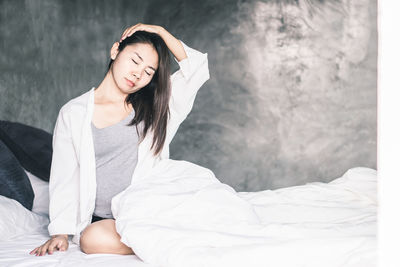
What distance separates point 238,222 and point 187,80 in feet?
2.35

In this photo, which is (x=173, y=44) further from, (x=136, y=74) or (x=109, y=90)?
(x=109, y=90)

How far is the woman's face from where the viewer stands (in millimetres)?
1730

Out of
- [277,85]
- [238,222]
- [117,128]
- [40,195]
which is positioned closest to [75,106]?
[117,128]

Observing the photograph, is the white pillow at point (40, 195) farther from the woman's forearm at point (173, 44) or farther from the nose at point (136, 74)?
the woman's forearm at point (173, 44)

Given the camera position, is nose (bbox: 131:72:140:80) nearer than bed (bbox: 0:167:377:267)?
No

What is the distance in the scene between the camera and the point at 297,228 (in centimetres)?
134

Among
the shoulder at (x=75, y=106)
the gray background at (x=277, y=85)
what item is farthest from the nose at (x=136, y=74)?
the gray background at (x=277, y=85)

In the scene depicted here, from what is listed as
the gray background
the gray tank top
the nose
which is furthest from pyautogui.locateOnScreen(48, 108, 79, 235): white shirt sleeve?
the gray background

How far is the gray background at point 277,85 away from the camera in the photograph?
3.43 metres

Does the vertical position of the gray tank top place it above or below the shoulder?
below

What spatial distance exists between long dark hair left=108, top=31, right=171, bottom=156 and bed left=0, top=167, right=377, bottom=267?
22.1 inches

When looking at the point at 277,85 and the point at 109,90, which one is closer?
the point at 109,90

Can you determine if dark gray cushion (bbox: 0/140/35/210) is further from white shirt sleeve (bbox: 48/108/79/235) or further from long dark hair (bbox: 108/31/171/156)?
long dark hair (bbox: 108/31/171/156)

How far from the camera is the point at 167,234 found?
4.13 ft
